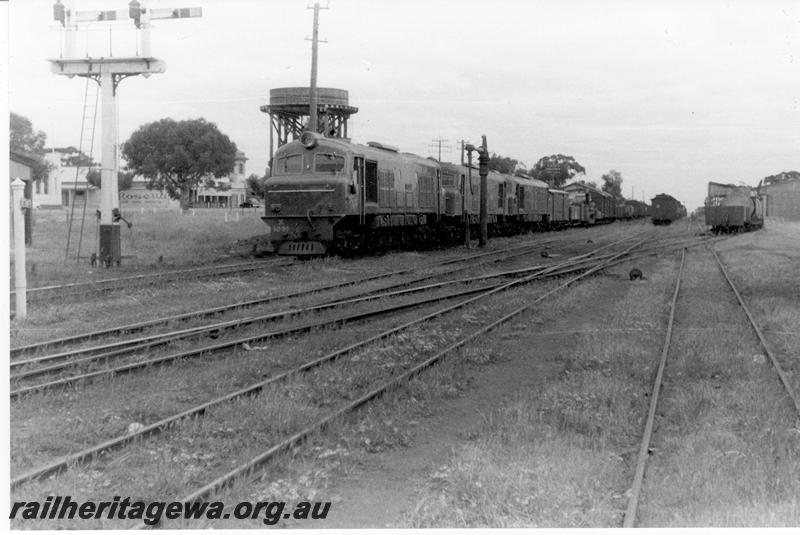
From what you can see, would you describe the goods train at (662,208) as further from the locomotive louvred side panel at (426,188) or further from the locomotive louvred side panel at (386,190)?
the locomotive louvred side panel at (386,190)

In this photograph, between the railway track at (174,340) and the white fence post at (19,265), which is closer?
the railway track at (174,340)

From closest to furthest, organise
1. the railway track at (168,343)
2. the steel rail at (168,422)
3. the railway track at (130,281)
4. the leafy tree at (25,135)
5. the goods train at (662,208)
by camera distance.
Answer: the steel rail at (168,422) < the railway track at (168,343) < the railway track at (130,281) < the leafy tree at (25,135) < the goods train at (662,208)

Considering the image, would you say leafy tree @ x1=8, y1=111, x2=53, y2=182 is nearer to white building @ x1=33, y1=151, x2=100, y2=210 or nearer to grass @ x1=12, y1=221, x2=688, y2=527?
white building @ x1=33, y1=151, x2=100, y2=210

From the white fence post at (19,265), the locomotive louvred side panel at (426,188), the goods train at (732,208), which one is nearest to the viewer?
the white fence post at (19,265)

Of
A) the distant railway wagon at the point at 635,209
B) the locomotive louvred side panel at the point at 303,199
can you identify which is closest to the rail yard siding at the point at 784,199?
the distant railway wagon at the point at 635,209

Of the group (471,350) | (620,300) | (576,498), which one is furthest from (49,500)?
(620,300)

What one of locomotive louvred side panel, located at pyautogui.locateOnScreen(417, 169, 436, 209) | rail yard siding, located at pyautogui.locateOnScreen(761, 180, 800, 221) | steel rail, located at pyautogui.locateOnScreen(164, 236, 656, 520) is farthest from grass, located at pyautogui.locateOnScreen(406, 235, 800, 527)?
rail yard siding, located at pyautogui.locateOnScreen(761, 180, 800, 221)

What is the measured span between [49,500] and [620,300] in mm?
12196

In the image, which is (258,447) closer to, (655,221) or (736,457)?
(736,457)

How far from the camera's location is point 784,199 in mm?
55875

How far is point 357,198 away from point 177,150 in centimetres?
4121

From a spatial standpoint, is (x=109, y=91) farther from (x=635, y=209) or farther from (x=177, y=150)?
(x=635, y=209)

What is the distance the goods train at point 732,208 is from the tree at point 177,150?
34717mm

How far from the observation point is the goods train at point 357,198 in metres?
20.6
